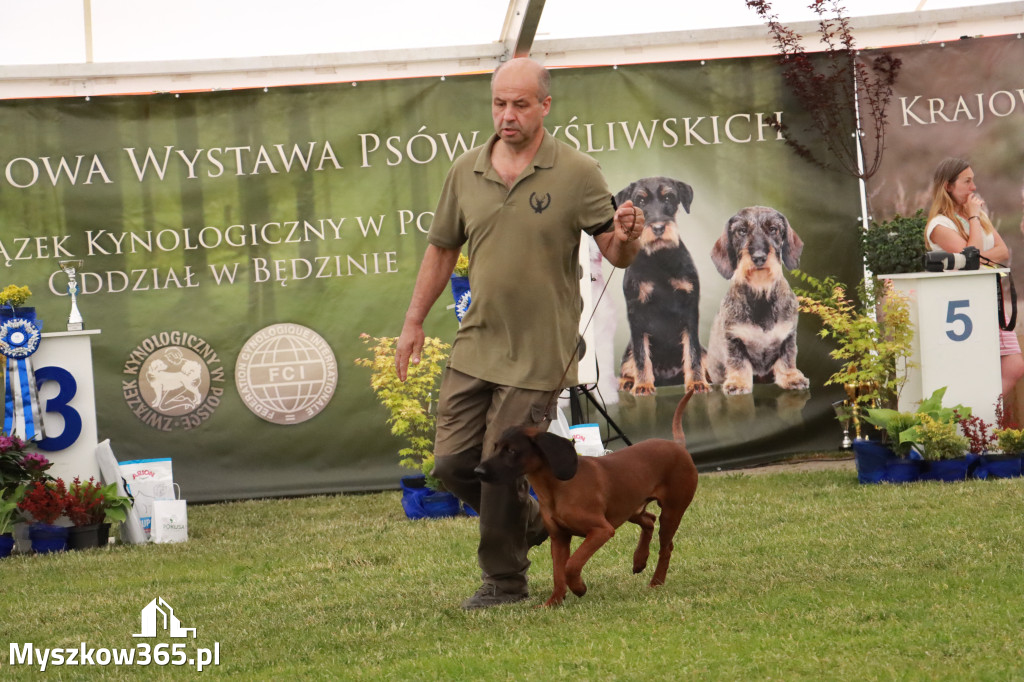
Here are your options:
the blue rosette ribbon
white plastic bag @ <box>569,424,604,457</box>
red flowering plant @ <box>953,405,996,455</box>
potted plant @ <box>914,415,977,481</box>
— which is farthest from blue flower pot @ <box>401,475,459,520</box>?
red flowering plant @ <box>953,405,996,455</box>

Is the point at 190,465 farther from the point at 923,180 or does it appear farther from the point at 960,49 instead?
the point at 960,49

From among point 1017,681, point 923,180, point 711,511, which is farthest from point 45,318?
point 1017,681

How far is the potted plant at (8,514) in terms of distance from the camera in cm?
658

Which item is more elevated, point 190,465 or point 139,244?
point 139,244

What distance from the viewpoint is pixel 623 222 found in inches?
154

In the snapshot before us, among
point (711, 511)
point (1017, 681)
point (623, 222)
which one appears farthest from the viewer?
point (711, 511)

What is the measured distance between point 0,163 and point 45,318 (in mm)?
1161

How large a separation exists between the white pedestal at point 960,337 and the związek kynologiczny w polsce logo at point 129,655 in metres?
4.95

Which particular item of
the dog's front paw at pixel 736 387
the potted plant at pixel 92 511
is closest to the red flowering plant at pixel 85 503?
the potted plant at pixel 92 511

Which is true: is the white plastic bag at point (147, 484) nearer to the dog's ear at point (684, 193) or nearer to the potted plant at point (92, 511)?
the potted plant at point (92, 511)

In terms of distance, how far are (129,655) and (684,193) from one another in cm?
632

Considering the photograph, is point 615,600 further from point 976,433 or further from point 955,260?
point 955,260

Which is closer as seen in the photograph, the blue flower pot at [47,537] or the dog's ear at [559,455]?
the dog's ear at [559,455]

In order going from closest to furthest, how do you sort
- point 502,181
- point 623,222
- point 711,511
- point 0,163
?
point 623,222 < point 502,181 < point 711,511 < point 0,163
